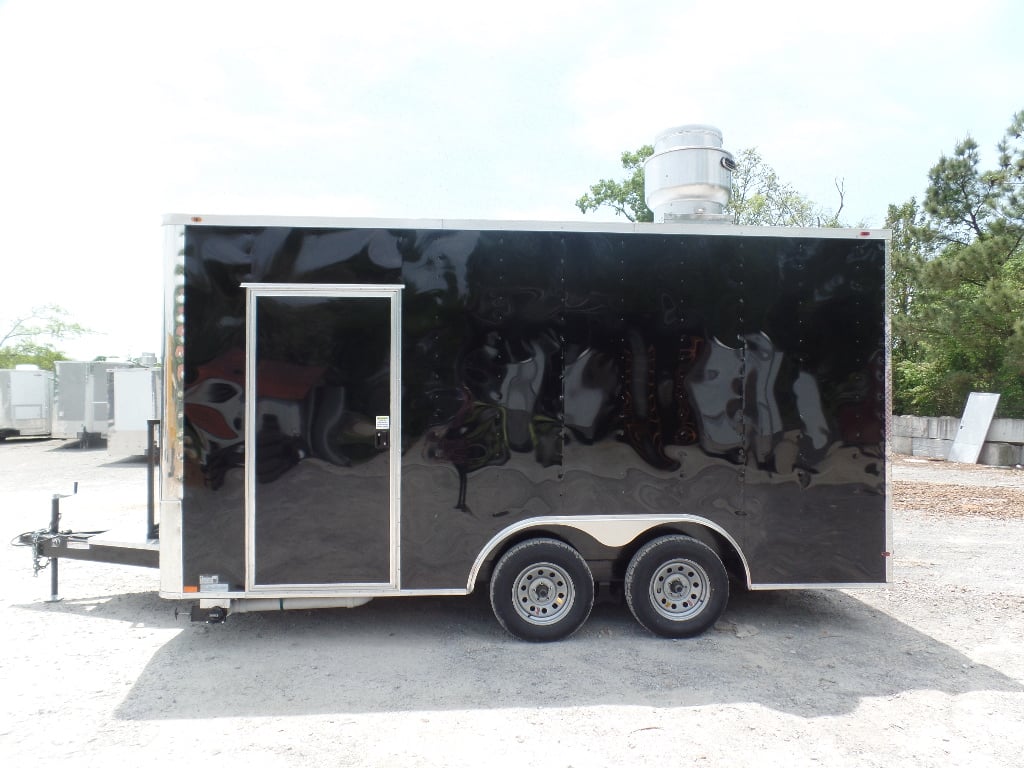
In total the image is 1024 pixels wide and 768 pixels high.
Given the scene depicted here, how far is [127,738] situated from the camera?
353 cm

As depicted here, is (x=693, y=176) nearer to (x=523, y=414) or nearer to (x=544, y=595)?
(x=523, y=414)

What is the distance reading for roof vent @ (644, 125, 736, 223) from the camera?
527cm

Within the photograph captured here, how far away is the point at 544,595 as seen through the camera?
4.75m

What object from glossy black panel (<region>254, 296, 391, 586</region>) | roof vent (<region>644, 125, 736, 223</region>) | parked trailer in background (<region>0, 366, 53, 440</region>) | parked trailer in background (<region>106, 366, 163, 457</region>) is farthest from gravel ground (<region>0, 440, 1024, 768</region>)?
parked trailer in background (<region>0, 366, 53, 440</region>)

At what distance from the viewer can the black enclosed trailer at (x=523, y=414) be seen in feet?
14.6

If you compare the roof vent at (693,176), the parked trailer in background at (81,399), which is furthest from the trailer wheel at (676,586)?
the parked trailer in background at (81,399)

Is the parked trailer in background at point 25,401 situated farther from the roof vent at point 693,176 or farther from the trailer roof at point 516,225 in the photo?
the roof vent at point 693,176

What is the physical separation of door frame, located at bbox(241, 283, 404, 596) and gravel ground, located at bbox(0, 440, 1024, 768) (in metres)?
0.46

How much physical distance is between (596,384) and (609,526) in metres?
0.96

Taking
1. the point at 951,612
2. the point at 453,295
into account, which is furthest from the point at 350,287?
the point at 951,612

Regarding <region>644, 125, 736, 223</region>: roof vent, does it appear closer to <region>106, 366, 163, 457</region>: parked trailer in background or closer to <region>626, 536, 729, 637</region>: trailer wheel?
<region>626, 536, 729, 637</region>: trailer wheel

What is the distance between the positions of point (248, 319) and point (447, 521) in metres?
1.84

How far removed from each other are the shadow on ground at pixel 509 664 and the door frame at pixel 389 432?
0.46 metres

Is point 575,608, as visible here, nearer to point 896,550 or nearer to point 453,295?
point 453,295
